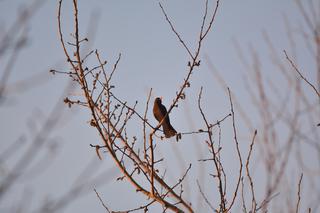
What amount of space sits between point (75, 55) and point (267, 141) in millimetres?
1638

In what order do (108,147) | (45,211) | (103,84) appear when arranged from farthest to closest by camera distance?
(103,84), (108,147), (45,211)

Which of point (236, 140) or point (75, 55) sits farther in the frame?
point (75, 55)

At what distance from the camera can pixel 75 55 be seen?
2.69 meters

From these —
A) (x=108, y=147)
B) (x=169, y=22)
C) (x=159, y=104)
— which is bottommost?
(x=108, y=147)

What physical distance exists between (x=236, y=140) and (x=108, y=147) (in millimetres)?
821

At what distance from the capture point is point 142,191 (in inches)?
102

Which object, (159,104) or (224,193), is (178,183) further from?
(159,104)

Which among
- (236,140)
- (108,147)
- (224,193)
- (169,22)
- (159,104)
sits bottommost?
(224,193)

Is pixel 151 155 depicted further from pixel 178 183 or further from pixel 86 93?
pixel 86 93

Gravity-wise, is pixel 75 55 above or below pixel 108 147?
above

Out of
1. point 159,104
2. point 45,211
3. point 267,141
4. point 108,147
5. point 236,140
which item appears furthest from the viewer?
point 159,104

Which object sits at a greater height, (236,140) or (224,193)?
(236,140)

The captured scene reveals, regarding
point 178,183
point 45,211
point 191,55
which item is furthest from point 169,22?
point 45,211

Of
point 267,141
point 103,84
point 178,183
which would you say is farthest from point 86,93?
point 267,141
